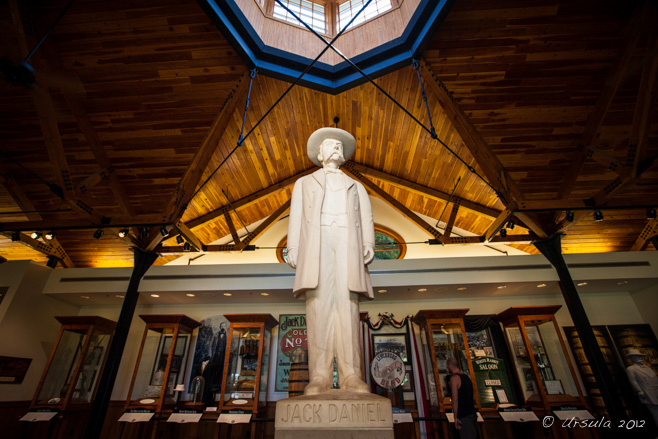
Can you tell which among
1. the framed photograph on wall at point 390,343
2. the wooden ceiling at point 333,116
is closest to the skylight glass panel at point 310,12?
the wooden ceiling at point 333,116

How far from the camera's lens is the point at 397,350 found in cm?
702

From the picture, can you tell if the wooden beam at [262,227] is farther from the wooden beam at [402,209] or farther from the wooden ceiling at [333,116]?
the wooden beam at [402,209]

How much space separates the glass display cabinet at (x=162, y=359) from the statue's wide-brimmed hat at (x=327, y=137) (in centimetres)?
576

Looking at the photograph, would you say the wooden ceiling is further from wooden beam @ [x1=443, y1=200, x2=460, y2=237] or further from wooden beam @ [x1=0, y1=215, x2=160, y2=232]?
wooden beam @ [x1=443, y1=200, x2=460, y2=237]

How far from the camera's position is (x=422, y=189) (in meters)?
7.54

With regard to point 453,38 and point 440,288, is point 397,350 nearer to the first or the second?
point 440,288

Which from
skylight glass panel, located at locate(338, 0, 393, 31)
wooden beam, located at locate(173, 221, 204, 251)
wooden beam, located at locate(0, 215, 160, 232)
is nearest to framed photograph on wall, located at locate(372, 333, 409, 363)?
wooden beam, located at locate(173, 221, 204, 251)

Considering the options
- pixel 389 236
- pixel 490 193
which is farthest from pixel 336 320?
pixel 389 236

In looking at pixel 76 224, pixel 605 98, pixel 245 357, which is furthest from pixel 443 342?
pixel 76 224

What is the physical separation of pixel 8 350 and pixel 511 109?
35.4 ft

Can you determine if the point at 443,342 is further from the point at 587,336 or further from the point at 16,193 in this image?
the point at 16,193

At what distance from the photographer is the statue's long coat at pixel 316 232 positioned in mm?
2088

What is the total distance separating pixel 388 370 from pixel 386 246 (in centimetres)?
326

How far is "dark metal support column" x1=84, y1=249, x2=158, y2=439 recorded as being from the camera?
4855 millimetres
